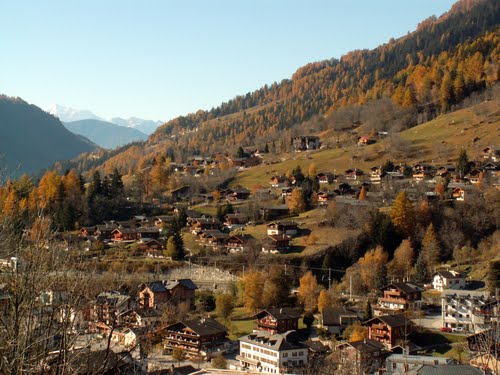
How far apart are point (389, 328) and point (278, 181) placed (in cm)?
2983

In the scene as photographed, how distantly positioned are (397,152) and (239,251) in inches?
965

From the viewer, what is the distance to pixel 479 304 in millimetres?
29094

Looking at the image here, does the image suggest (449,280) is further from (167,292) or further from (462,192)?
(167,292)

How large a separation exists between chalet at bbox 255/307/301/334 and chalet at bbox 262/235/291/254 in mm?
9127

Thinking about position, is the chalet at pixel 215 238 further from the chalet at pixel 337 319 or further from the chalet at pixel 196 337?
the chalet at pixel 337 319

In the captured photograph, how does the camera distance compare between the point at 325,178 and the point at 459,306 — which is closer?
the point at 459,306

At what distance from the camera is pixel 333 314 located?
98.9ft

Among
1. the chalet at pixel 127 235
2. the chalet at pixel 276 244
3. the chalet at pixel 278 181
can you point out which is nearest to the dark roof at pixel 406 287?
the chalet at pixel 276 244

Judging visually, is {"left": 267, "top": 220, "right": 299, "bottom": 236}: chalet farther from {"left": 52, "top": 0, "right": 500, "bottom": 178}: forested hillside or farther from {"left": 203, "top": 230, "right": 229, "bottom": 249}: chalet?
{"left": 52, "top": 0, "right": 500, "bottom": 178}: forested hillside

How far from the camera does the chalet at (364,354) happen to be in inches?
951

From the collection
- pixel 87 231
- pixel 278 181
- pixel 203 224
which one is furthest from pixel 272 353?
pixel 278 181

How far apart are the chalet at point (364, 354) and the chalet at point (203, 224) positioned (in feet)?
67.2

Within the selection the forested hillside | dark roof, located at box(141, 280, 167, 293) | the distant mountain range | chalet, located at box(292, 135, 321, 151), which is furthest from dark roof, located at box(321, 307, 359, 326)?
the distant mountain range

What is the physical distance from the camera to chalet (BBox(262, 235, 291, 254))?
40.5m
